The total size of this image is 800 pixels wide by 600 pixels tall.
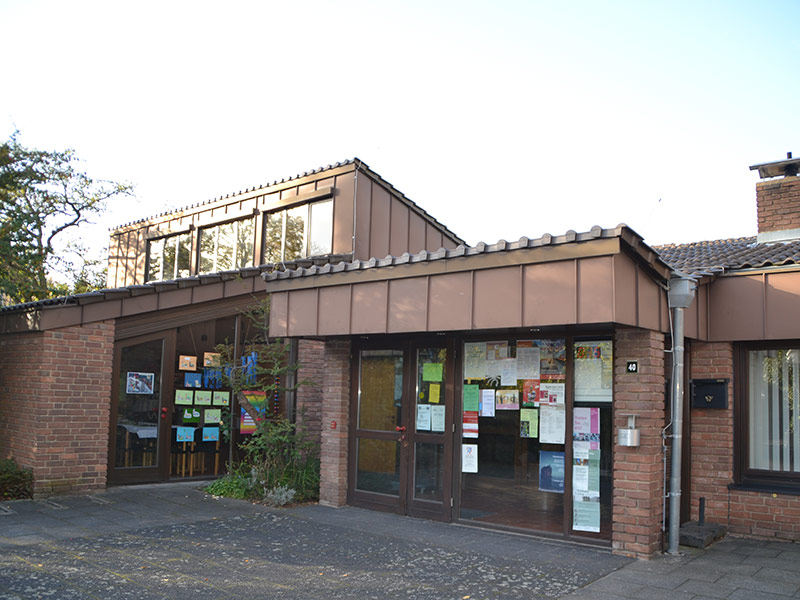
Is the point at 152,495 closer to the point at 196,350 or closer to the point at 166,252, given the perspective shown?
the point at 196,350

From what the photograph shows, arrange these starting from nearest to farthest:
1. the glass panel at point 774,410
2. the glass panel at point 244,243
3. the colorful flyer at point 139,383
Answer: the glass panel at point 774,410 → the colorful flyer at point 139,383 → the glass panel at point 244,243

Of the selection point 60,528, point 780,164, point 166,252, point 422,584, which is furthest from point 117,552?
point 166,252

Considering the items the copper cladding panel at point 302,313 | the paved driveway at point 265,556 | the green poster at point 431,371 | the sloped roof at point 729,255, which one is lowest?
the paved driveway at point 265,556

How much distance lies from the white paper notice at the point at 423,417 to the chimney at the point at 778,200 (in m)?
5.74

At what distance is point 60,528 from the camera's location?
7438mm

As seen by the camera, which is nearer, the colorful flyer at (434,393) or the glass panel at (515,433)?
the glass panel at (515,433)

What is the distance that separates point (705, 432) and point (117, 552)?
6.63 meters

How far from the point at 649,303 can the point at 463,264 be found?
194 cm

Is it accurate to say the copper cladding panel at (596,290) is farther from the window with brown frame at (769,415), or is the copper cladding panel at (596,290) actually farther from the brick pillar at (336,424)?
the brick pillar at (336,424)

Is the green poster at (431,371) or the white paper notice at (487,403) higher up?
the green poster at (431,371)

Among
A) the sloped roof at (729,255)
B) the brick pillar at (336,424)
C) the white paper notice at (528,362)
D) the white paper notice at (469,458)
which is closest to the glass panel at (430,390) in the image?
the white paper notice at (469,458)

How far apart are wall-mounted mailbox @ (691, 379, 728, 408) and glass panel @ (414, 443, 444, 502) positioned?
10.2 feet

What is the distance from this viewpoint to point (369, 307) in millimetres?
8117

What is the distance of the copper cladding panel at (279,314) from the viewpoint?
30.1 feet
